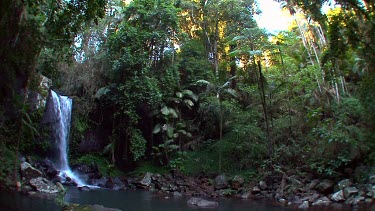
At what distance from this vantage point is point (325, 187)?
14.5 m

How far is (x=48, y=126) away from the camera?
1853cm

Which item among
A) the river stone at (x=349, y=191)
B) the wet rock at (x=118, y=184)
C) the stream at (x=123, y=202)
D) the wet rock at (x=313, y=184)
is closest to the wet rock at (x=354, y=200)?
the river stone at (x=349, y=191)

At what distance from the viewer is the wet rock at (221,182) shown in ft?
56.3

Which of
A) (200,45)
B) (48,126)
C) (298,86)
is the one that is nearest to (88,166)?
(48,126)

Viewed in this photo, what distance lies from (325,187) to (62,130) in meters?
13.8

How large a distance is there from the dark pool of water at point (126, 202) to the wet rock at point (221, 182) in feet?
6.85

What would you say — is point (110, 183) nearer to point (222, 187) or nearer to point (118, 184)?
point (118, 184)

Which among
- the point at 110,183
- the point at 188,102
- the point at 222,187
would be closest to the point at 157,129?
the point at 188,102

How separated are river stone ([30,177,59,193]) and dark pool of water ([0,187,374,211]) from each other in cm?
65

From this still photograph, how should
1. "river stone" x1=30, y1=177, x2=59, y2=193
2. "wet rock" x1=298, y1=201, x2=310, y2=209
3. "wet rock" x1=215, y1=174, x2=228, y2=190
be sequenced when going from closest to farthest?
"wet rock" x1=298, y1=201, x2=310, y2=209
"river stone" x1=30, y1=177, x2=59, y2=193
"wet rock" x1=215, y1=174, x2=228, y2=190

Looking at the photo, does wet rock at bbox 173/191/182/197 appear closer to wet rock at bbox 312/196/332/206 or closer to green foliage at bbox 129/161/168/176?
green foliage at bbox 129/161/168/176

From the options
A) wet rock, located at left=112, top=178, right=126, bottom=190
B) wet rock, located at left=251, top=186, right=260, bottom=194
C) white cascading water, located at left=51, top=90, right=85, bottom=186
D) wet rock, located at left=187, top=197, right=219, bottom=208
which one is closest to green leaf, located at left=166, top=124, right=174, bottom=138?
wet rock, located at left=112, top=178, right=126, bottom=190

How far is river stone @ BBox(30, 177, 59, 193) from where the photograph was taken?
13.5 m

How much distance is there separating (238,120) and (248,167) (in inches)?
110
